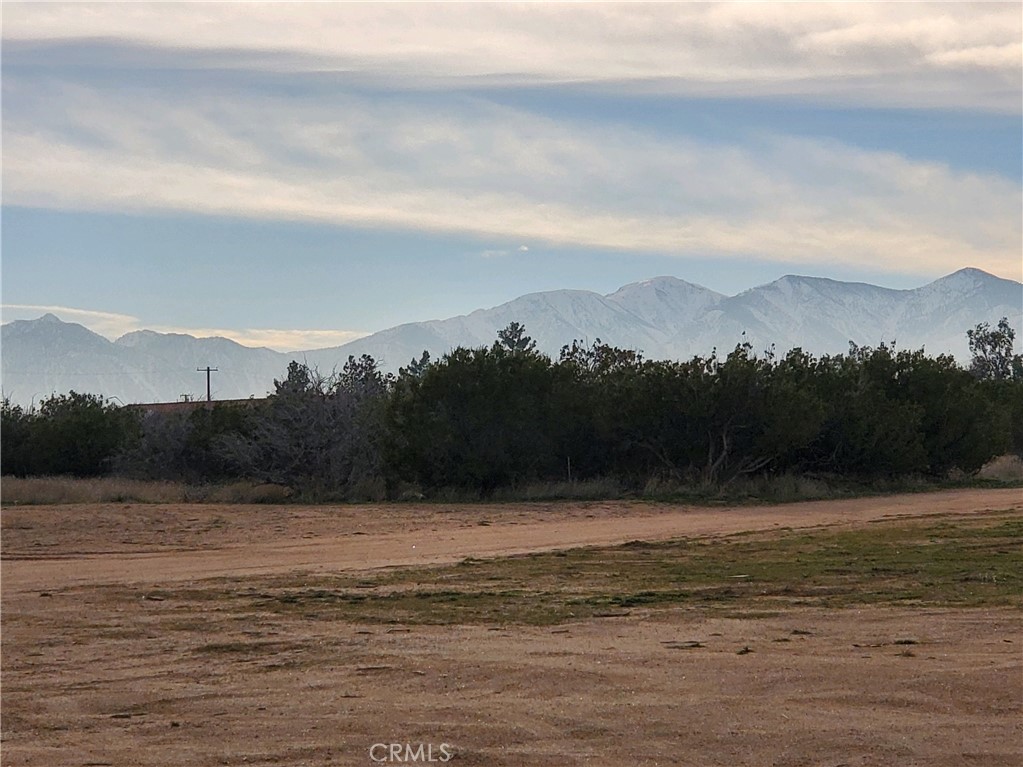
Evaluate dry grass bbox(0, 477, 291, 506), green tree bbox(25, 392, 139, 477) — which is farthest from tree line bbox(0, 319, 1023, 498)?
green tree bbox(25, 392, 139, 477)

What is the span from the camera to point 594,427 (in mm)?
33594

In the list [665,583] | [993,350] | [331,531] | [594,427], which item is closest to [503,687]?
[665,583]

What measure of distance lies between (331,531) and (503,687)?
48.0 ft

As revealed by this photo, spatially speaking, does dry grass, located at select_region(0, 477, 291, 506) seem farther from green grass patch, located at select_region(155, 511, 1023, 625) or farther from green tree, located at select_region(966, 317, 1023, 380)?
green tree, located at select_region(966, 317, 1023, 380)

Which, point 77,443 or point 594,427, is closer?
point 594,427

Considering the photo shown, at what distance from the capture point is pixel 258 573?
16047mm

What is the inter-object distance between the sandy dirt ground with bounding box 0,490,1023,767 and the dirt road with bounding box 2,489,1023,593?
2.76 meters

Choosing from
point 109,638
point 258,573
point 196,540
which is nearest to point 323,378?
point 196,540

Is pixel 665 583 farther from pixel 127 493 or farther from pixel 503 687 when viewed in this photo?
pixel 127 493

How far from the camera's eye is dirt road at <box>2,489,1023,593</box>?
56.2 feet

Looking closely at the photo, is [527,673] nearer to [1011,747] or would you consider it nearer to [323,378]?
[1011,747]

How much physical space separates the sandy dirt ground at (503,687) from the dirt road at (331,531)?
9.06 feet

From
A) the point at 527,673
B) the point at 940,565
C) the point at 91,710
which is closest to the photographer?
the point at 91,710

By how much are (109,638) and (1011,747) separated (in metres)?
7.37
